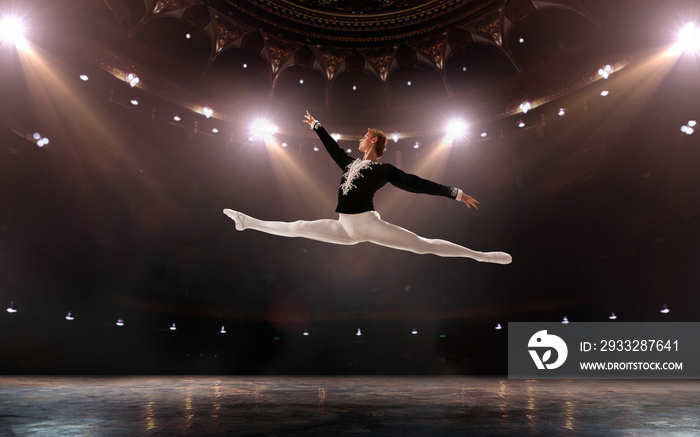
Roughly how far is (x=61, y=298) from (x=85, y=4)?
6859 millimetres

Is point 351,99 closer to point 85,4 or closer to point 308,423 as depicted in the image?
point 85,4

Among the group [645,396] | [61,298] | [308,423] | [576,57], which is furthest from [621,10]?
[61,298]

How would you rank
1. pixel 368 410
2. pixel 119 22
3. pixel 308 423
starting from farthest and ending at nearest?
1. pixel 119 22
2. pixel 368 410
3. pixel 308 423

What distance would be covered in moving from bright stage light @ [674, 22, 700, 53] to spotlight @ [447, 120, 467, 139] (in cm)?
510

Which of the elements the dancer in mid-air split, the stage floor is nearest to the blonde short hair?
the dancer in mid-air split

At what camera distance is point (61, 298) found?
33.3ft

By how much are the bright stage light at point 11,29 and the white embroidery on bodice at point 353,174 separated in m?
8.73

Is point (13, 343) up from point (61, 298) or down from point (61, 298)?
down

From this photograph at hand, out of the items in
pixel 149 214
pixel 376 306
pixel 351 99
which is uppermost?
pixel 351 99

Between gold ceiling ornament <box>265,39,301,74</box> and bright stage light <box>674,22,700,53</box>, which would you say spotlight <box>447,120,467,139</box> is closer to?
gold ceiling ornament <box>265,39,301,74</box>

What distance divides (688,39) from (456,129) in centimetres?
553

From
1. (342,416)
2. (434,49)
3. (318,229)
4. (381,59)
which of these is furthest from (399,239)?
(381,59)

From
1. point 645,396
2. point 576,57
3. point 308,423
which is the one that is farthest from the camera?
point 576,57

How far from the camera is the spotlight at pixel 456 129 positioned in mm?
12344
